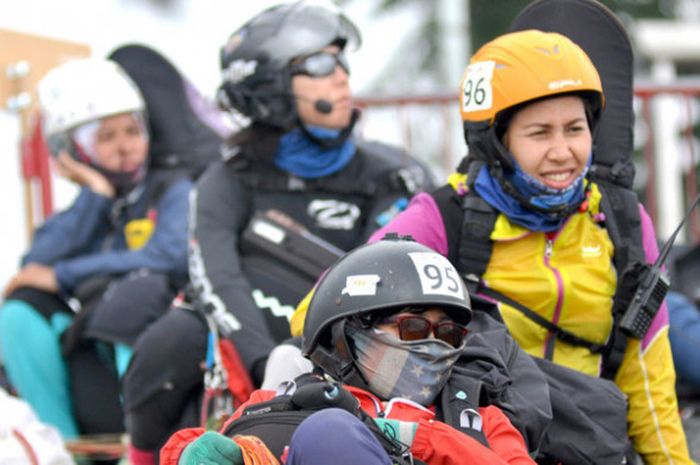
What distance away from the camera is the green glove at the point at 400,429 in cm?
Result: 417

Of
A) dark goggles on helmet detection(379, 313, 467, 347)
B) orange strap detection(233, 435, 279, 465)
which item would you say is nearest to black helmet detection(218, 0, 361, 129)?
dark goggles on helmet detection(379, 313, 467, 347)

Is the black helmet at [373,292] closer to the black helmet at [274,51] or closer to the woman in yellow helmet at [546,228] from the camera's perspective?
the woman in yellow helmet at [546,228]

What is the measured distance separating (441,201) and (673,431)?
1034mm

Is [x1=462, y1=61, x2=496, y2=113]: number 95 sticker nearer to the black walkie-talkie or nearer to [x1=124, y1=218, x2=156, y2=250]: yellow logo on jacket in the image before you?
the black walkie-talkie

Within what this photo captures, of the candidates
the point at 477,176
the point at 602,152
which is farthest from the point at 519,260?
the point at 602,152

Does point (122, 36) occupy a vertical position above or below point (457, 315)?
below

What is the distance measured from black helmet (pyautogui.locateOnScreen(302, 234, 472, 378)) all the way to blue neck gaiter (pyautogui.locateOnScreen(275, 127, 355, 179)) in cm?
174

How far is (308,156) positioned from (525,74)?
156cm

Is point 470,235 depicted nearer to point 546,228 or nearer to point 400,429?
point 546,228

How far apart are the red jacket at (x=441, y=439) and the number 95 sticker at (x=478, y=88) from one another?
3.74 feet

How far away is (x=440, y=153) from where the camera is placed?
35.8ft

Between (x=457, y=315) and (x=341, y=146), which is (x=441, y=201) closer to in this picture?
(x=457, y=315)

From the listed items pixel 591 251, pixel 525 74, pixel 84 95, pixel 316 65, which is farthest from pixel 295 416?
pixel 84 95

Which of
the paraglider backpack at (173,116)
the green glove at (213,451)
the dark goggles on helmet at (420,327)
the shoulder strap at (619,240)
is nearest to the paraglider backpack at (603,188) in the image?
the shoulder strap at (619,240)
